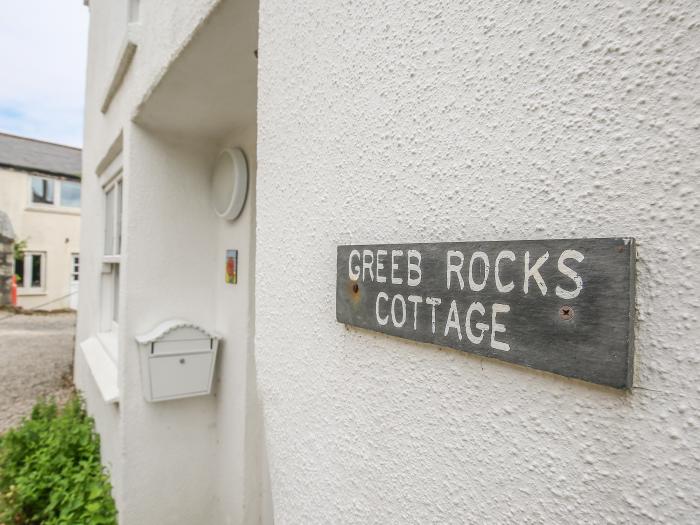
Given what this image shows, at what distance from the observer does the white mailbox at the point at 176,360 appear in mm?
2336

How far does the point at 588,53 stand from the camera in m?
0.50

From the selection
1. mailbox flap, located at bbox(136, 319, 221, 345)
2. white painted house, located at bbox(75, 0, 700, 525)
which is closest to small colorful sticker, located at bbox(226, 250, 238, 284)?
mailbox flap, located at bbox(136, 319, 221, 345)

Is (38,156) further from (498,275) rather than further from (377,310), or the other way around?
(498,275)

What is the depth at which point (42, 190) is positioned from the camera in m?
14.7

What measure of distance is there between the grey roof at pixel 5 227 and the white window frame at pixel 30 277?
124cm

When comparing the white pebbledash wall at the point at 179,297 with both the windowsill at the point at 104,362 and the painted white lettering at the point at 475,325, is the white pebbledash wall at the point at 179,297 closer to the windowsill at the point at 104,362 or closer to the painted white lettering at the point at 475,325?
the windowsill at the point at 104,362

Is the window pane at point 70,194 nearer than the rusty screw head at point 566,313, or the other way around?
the rusty screw head at point 566,313

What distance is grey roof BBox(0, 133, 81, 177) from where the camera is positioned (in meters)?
14.5

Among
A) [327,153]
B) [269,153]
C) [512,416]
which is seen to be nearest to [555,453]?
[512,416]

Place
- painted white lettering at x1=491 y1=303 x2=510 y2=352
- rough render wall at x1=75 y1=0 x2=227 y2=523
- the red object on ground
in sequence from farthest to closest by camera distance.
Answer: the red object on ground < rough render wall at x1=75 y1=0 x2=227 y2=523 < painted white lettering at x1=491 y1=303 x2=510 y2=352

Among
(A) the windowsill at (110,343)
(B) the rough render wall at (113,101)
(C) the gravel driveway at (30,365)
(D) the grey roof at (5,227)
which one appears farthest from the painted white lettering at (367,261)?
(D) the grey roof at (5,227)

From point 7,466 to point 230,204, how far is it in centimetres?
288

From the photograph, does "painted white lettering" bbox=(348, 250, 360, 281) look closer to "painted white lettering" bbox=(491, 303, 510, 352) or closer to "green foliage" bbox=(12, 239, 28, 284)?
"painted white lettering" bbox=(491, 303, 510, 352)

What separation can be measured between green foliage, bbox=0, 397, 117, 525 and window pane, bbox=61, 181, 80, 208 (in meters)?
14.2
